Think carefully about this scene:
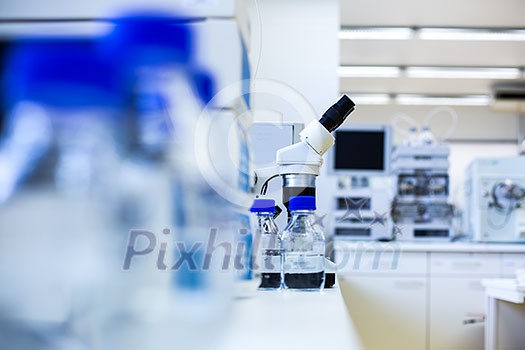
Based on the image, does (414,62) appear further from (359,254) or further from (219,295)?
(219,295)

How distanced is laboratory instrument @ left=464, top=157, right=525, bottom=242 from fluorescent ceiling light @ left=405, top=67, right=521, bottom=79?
2574 mm

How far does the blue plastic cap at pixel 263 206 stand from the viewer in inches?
44.0

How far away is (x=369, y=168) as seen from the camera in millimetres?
3150

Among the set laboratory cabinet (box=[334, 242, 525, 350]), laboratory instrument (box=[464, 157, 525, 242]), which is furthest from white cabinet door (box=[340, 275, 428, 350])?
laboratory instrument (box=[464, 157, 525, 242])

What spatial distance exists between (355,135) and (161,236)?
2.74m

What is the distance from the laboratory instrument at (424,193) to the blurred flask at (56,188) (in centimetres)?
300

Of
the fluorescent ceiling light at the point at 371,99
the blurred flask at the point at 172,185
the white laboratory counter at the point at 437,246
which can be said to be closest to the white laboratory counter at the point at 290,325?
the blurred flask at the point at 172,185

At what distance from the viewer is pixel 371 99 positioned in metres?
6.79

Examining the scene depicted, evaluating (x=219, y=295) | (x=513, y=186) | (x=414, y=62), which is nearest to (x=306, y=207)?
(x=219, y=295)

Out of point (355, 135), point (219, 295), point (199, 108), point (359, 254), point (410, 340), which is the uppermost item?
point (355, 135)

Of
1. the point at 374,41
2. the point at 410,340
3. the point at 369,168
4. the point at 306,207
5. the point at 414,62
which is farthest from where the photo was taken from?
the point at 414,62

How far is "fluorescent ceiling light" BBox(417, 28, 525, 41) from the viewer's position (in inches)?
179

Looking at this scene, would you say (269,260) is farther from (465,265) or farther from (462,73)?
(462,73)

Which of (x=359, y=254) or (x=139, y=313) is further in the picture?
(x=359, y=254)
